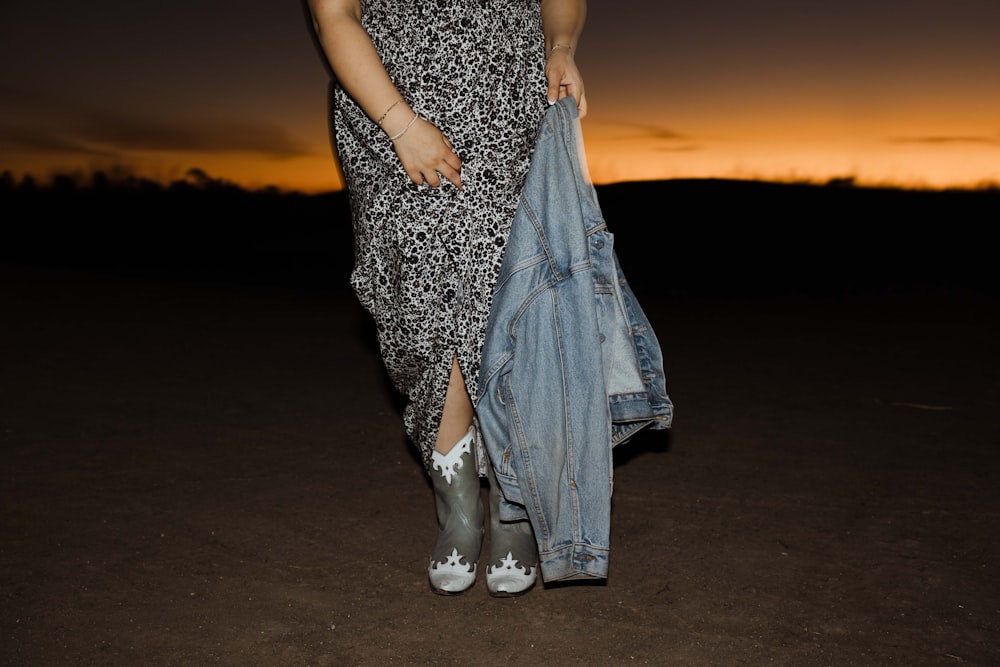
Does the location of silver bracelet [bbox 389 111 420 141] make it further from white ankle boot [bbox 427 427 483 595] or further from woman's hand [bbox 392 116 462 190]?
white ankle boot [bbox 427 427 483 595]

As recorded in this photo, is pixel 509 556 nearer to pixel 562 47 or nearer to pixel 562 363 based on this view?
pixel 562 363

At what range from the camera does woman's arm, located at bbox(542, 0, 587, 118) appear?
76.1 inches

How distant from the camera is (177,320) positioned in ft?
19.5

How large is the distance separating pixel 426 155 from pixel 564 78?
0.36 metres

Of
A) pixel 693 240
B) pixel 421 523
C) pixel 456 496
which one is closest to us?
pixel 456 496

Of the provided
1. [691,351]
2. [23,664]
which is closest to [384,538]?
[23,664]

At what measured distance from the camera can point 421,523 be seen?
2.48 m

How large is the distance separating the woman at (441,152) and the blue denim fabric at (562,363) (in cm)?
14

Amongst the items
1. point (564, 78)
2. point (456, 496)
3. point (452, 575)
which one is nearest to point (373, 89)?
point (564, 78)

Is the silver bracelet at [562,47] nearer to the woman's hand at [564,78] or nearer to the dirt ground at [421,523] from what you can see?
the woman's hand at [564,78]

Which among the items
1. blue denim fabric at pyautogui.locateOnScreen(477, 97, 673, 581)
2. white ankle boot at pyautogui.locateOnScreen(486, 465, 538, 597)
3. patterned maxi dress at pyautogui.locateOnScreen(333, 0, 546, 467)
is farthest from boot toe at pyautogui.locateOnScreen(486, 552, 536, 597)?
patterned maxi dress at pyautogui.locateOnScreen(333, 0, 546, 467)

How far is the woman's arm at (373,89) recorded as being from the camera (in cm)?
176

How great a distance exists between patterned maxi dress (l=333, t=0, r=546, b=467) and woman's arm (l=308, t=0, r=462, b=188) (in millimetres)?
59

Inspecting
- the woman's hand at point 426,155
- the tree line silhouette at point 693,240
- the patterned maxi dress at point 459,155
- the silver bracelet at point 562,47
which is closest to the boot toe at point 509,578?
the patterned maxi dress at point 459,155
